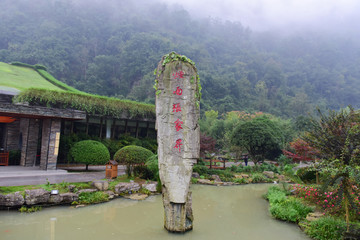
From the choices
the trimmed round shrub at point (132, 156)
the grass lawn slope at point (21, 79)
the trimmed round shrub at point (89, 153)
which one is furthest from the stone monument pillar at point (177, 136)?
the grass lawn slope at point (21, 79)

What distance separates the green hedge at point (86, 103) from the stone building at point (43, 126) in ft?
0.61

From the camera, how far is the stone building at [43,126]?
33.6 ft

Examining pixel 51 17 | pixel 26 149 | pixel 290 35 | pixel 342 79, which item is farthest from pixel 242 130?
pixel 290 35

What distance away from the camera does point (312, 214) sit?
6121mm

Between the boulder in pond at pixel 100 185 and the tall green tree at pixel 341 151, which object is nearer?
the tall green tree at pixel 341 151

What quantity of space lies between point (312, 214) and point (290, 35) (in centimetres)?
9081

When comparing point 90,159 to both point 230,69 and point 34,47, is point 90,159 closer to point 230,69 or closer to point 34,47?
point 34,47

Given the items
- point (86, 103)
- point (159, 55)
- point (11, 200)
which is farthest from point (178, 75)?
point (159, 55)

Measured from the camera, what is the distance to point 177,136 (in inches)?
201

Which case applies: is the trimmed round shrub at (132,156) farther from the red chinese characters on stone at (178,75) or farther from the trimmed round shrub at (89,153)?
the red chinese characters on stone at (178,75)

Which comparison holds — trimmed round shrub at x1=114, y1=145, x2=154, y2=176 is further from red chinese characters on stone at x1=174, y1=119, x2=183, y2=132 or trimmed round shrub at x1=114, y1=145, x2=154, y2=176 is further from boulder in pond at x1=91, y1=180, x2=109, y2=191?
red chinese characters on stone at x1=174, y1=119, x2=183, y2=132

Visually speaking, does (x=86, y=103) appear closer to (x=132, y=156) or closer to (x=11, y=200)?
(x=132, y=156)

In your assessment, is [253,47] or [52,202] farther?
[253,47]

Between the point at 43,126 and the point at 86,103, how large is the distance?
3.19 metres
